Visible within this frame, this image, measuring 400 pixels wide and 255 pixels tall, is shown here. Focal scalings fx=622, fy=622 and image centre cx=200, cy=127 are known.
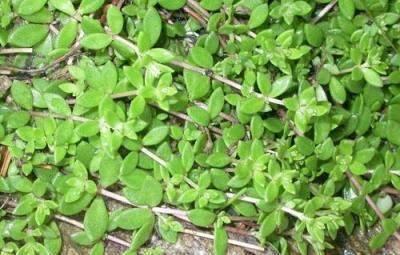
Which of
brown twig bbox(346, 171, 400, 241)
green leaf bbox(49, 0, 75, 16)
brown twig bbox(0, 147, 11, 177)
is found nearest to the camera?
green leaf bbox(49, 0, 75, 16)

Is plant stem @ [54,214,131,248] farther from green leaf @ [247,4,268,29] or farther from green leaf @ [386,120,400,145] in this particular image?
green leaf @ [386,120,400,145]

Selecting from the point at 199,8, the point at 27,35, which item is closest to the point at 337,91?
the point at 199,8

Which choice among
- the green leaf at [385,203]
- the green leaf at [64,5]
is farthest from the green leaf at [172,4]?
the green leaf at [385,203]

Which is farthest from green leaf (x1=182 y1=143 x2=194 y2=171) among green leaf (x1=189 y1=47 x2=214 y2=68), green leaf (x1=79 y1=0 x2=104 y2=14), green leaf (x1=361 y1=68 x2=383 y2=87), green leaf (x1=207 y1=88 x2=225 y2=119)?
green leaf (x1=361 y1=68 x2=383 y2=87)

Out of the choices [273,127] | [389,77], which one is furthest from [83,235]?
[389,77]

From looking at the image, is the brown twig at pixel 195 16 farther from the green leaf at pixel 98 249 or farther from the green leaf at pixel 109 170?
the green leaf at pixel 98 249

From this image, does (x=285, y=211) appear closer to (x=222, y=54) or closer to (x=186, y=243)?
(x=186, y=243)

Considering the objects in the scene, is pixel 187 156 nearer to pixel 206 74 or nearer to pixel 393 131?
pixel 206 74
